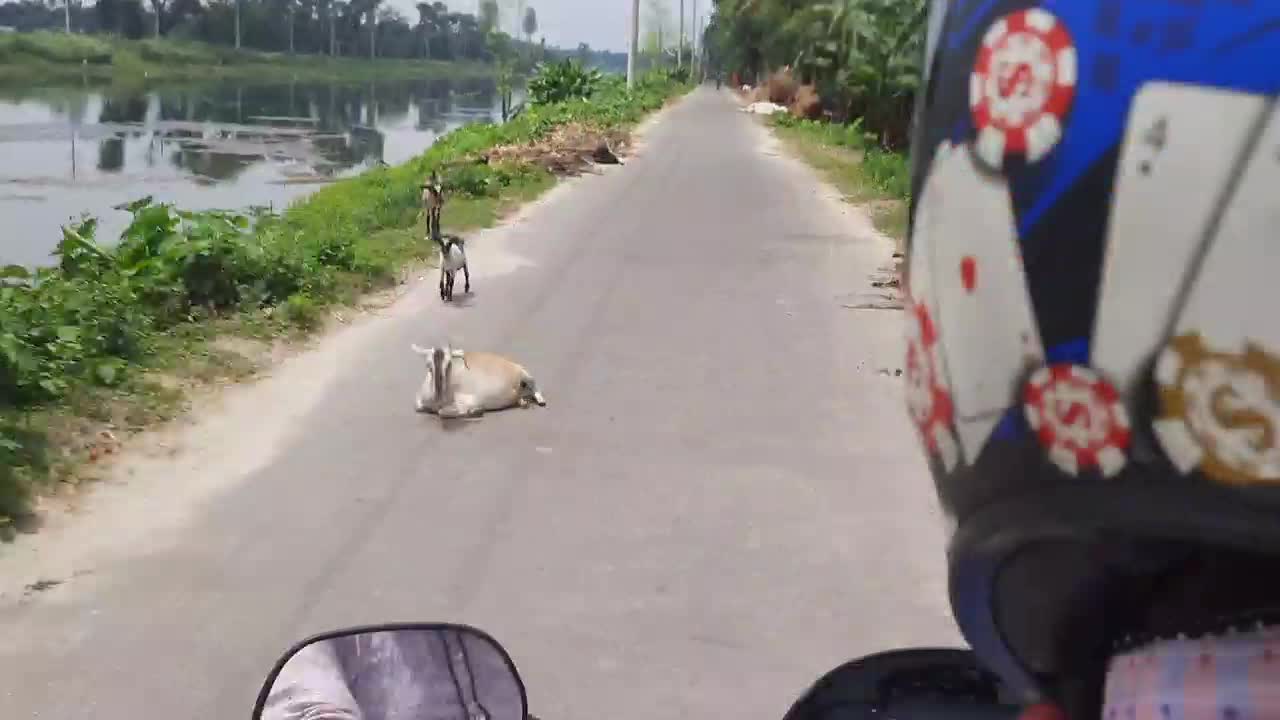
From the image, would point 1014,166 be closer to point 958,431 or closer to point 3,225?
point 958,431

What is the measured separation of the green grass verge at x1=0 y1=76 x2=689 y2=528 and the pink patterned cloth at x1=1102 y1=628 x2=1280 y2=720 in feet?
13.7

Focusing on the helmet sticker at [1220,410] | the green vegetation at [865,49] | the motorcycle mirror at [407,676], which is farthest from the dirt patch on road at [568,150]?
the helmet sticker at [1220,410]

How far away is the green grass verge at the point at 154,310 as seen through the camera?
500 centimetres

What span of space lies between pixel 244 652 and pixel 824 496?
2.29 meters

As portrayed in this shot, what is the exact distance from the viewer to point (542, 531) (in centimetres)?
450

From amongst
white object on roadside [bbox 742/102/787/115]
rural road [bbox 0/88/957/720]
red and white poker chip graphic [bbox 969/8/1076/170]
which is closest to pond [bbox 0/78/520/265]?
rural road [bbox 0/88/957/720]

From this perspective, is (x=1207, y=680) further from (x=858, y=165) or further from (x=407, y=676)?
(x=858, y=165)

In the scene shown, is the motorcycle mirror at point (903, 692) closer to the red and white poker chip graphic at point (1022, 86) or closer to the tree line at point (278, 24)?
the red and white poker chip graphic at point (1022, 86)

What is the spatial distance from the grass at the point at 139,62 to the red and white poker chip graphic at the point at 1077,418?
5541cm

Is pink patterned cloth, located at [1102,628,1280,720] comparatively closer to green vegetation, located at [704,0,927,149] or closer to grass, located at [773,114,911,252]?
green vegetation, located at [704,0,927,149]

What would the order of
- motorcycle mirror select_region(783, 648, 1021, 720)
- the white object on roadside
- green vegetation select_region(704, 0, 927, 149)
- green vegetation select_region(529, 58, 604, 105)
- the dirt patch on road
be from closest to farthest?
1. motorcycle mirror select_region(783, 648, 1021, 720)
2. green vegetation select_region(704, 0, 927, 149)
3. the dirt patch on road
4. green vegetation select_region(529, 58, 604, 105)
5. the white object on roadside

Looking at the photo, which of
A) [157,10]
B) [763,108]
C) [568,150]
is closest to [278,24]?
[157,10]

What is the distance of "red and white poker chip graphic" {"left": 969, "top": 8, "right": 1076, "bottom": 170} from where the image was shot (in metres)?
0.75

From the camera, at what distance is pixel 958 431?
2.89ft
